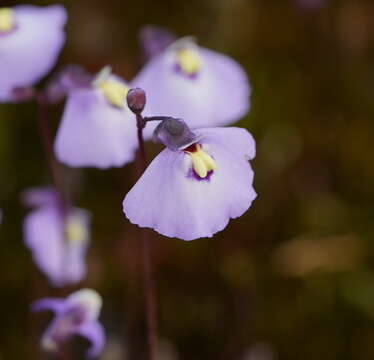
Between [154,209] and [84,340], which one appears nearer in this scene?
[154,209]

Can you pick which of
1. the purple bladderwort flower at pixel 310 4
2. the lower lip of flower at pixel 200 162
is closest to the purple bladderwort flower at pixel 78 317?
the lower lip of flower at pixel 200 162

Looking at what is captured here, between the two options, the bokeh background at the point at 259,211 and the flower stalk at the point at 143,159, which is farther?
the bokeh background at the point at 259,211

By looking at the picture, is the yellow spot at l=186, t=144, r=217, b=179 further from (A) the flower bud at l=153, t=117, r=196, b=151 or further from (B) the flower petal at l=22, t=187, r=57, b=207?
(B) the flower petal at l=22, t=187, r=57, b=207

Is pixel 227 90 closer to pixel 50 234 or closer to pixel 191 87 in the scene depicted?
pixel 191 87

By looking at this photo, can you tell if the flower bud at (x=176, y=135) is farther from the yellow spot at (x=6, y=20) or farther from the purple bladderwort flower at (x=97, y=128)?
the yellow spot at (x=6, y=20)

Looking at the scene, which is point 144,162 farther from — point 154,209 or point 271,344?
point 271,344

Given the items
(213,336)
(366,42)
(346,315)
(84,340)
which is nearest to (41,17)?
(84,340)

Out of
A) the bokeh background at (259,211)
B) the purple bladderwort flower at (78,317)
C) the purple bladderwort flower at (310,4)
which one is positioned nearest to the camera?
the purple bladderwort flower at (78,317)
